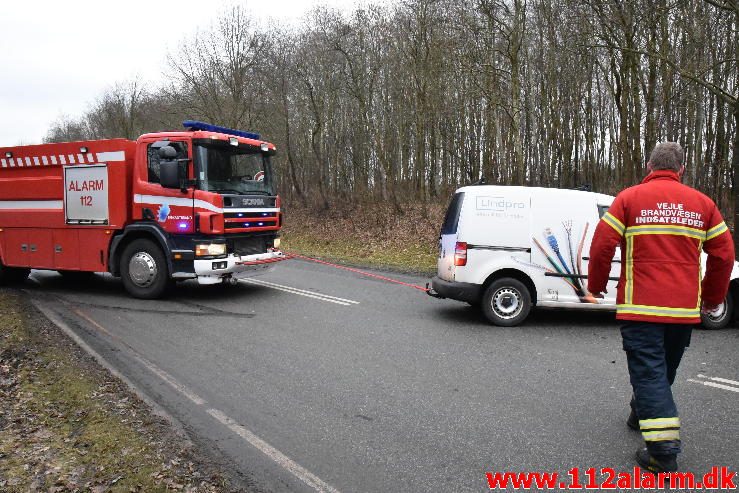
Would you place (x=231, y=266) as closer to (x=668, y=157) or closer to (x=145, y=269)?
(x=145, y=269)

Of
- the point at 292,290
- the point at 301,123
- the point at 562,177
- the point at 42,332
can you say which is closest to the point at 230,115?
the point at 301,123

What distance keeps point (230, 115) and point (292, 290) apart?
22.2 meters

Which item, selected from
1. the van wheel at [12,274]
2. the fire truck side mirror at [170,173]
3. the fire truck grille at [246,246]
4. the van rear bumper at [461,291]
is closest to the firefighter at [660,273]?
the van rear bumper at [461,291]

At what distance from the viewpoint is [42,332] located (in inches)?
293

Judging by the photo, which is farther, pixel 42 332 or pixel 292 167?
pixel 292 167

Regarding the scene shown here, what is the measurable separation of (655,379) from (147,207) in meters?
8.52

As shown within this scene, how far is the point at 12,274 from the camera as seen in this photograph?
11602mm

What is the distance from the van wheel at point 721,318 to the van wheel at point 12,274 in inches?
498

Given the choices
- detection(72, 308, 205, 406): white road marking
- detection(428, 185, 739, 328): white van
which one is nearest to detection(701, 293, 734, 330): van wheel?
detection(428, 185, 739, 328): white van

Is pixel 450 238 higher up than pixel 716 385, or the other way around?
pixel 450 238

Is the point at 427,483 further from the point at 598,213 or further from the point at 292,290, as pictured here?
the point at 292,290

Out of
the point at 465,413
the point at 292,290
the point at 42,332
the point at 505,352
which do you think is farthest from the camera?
the point at 292,290

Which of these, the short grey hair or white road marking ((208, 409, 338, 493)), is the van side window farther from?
the short grey hair

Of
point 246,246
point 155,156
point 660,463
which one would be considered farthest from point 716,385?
point 155,156
